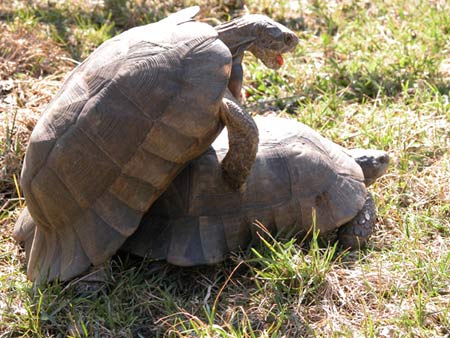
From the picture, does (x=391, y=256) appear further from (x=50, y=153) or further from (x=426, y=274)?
(x=50, y=153)

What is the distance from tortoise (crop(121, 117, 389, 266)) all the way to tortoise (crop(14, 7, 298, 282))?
18 cm

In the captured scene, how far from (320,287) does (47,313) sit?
1.42 m

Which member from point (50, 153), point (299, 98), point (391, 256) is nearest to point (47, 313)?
point (50, 153)

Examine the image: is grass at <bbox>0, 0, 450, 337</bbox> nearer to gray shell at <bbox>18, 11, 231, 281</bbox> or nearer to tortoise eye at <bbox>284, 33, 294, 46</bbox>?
gray shell at <bbox>18, 11, 231, 281</bbox>

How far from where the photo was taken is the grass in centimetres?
362

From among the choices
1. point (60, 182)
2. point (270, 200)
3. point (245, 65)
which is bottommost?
point (245, 65)

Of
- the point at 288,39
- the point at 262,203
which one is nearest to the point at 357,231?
the point at 262,203

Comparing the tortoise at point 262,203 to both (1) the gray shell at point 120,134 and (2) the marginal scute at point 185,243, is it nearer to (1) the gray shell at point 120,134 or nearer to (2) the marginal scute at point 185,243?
(2) the marginal scute at point 185,243

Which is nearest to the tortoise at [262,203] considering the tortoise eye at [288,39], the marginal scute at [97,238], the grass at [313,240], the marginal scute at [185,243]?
the marginal scute at [185,243]

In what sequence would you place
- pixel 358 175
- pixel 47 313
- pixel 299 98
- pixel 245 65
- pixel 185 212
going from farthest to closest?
pixel 245 65 < pixel 299 98 < pixel 358 175 < pixel 185 212 < pixel 47 313

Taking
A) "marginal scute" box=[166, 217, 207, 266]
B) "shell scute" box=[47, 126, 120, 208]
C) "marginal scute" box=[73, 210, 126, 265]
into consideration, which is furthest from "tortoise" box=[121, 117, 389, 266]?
"shell scute" box=[47, 126, 120, 208]

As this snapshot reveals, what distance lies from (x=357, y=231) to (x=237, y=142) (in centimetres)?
96

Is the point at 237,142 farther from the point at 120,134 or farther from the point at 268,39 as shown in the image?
the point at 268,39

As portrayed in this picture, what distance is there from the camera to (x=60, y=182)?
12.4 feet
